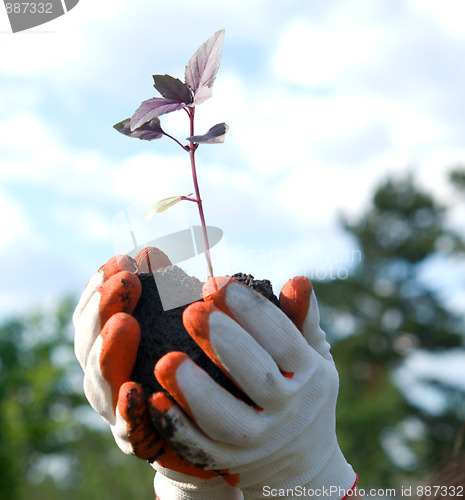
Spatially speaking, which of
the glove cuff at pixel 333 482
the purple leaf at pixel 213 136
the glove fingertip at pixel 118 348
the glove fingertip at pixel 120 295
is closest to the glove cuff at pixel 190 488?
the glove cuff at pixel 333 482

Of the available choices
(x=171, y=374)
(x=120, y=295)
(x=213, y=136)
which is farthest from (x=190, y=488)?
(x=213, y=136)

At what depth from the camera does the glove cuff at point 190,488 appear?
5.36ft

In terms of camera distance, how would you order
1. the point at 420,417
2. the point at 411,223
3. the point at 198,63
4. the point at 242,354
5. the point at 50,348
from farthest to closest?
the point at 50,348
the point at 411,223
the point at 420,417
the point at 198,63
the point at 242,354

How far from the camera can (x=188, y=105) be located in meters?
1.54

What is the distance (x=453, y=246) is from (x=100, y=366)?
20.5 meters

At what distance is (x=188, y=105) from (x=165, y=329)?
679 millimetres

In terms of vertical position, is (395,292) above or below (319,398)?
below

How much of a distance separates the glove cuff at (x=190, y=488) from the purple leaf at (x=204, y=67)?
1185 mm

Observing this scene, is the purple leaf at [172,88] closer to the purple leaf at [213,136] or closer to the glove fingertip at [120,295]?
the purple leaf at [213,136]

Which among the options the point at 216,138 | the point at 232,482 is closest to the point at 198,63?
the point at 216,138

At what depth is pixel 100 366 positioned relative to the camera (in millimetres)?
1388

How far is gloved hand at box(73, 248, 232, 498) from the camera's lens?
133 centimetres

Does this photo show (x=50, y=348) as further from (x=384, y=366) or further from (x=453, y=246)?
(x=453, y=246)

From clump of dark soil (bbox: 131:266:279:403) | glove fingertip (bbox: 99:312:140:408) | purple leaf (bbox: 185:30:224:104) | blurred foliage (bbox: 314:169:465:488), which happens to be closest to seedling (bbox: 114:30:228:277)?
purple leaf (bbox: 185:30:224:104)
